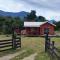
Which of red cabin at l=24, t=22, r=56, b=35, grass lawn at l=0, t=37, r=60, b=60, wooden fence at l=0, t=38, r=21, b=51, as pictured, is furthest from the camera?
red cabin at l=24, t=22, r=56, b=35

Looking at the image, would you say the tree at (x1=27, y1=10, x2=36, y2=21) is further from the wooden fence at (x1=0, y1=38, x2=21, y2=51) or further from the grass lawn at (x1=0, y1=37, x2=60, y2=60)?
the wooden fence at (x1=0, y1=38, x2=21, y2=51)

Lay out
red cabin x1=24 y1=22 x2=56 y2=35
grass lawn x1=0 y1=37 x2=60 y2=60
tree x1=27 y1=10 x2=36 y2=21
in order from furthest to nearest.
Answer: tree x1=27 y1=10 x2=36 y2=21 < red cabin x1=24 y1=22 x2=56 y2=35 < grass lawn x1=0 y1=37 x2=60 y2=60

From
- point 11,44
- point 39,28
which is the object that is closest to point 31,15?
point 39,28

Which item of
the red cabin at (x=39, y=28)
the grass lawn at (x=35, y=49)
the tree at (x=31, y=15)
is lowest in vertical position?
the grass lawn at (x=35, y=49)

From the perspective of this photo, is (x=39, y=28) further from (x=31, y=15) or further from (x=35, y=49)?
(x=35, y=49)

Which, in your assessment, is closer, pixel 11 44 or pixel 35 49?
pixel 11 44

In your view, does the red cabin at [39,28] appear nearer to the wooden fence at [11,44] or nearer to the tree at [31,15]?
the tree at [31,15]

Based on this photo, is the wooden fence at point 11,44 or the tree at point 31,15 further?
the tree at point 31,15

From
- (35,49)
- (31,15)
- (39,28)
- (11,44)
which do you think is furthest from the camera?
(31,15)

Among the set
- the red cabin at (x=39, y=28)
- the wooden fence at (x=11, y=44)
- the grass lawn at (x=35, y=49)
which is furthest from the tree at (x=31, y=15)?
the wooden fence at (x=11, y=44)

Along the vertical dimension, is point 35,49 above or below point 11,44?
below

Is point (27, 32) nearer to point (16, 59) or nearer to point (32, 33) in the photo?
point (32, 33)

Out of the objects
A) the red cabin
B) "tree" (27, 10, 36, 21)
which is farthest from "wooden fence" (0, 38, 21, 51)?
"tree" (27, 10, 36, 21)

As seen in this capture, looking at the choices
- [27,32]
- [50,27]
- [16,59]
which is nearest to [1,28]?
[27,32]
